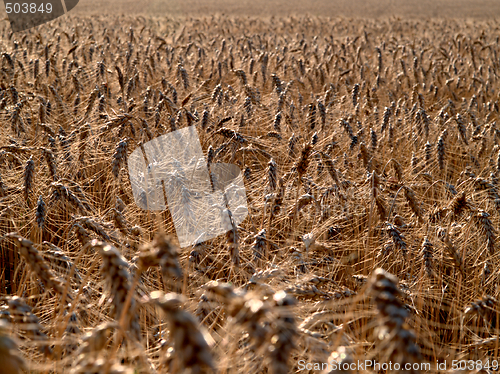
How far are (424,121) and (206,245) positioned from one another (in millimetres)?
2439

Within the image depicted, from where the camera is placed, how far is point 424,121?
137 inches

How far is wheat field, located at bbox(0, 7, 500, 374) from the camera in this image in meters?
0.96

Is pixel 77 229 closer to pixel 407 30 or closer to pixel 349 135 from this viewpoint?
pixel 349 135

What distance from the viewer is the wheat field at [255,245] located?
958mm

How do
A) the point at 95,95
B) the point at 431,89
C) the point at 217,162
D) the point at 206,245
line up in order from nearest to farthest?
the point at 206,245
the point at 217,162
the point at 95,95
the point at 431,89

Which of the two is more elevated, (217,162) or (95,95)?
(95,95)

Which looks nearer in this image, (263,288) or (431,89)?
(263,288)

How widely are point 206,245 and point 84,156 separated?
1257 mm

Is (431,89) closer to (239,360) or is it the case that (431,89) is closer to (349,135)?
(349,135)

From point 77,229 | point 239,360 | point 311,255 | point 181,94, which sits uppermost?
point 181,94

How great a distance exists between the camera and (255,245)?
67.1 inches

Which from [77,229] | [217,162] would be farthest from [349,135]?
[77,229]

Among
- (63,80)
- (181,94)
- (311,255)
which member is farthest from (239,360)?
(63,80)

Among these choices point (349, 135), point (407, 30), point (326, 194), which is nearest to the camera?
point (326, 194)
